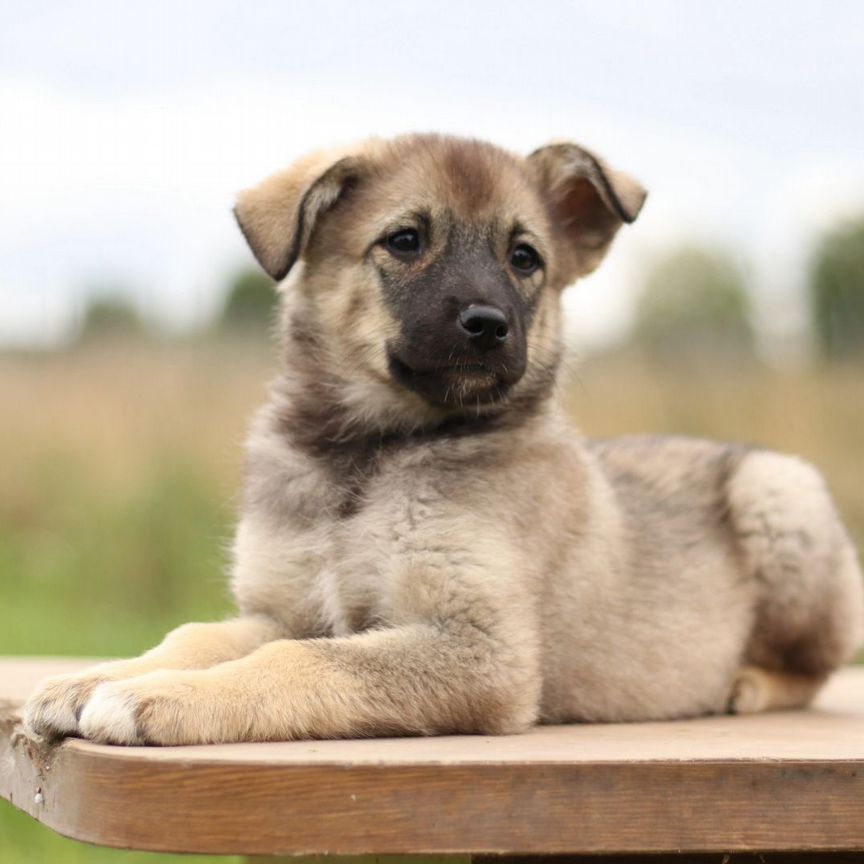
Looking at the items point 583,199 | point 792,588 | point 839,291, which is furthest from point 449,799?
point 839,291

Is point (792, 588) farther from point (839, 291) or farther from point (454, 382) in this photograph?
point (839, 291)

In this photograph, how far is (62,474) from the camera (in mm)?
10297

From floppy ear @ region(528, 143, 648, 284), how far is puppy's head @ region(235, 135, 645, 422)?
0.01 metres

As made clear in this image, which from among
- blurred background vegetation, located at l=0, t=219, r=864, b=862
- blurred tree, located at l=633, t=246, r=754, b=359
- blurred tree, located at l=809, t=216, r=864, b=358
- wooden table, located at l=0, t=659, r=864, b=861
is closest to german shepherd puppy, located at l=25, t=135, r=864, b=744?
wooden table, located at l=0, t=659, r=864, b=861

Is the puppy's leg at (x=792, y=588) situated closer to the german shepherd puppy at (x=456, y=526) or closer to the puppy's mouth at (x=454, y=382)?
the german shepherd puppy at (x=456, y=526)

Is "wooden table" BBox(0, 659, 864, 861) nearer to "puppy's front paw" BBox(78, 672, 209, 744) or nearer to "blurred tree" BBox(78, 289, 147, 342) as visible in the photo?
"puppy's front paw" BBox(78, 672, 209, 744)

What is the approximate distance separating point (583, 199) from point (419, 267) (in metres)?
0.92

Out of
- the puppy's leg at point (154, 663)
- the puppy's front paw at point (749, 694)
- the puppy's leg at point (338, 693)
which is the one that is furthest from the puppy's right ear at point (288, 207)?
the puppy's front paw at point (749, 694)

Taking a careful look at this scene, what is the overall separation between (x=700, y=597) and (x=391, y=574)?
1290mm

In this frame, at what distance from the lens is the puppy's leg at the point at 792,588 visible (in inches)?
189

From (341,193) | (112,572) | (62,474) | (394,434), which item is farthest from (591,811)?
(62,474)

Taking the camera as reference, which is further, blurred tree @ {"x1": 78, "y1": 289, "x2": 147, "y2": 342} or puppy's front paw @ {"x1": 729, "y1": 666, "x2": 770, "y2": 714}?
blurred tree @ {"x1": 78, "y1": 289, "x2": 147, "y2": 342}

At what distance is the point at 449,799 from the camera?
274 centimetres

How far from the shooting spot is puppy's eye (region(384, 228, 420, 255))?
4.07m
